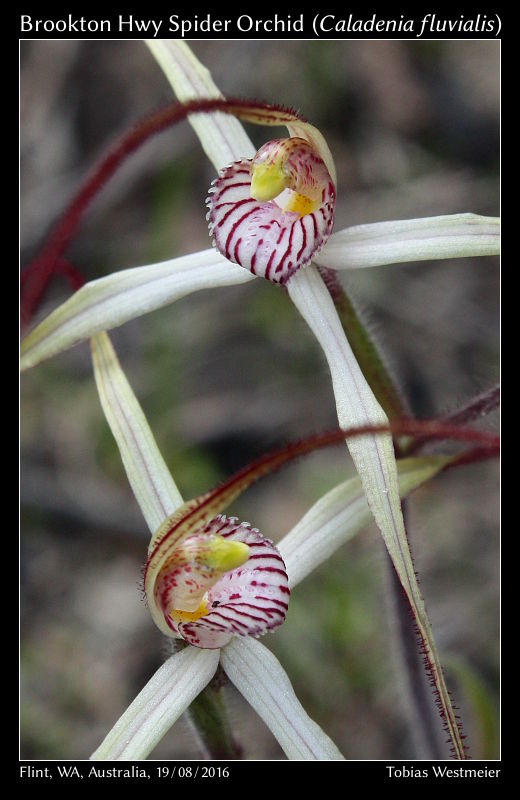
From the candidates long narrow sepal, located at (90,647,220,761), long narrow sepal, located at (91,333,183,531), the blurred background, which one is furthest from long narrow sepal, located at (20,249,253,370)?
the blurred background

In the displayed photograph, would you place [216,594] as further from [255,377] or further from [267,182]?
[255,377]

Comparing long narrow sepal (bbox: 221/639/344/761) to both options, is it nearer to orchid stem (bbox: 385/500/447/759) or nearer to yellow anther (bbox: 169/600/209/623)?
yellow anther (bbox: 169/600/209/623)

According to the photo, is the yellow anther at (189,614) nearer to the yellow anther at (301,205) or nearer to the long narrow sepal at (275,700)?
the long narrow sepal at (275,700)

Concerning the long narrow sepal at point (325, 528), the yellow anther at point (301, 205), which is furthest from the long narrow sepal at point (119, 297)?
the long narrow sepal at point (325, 528)
